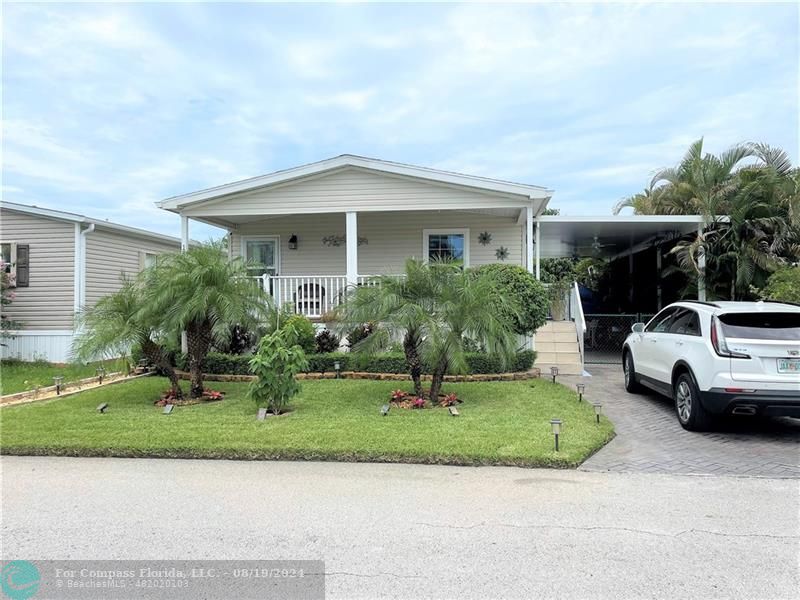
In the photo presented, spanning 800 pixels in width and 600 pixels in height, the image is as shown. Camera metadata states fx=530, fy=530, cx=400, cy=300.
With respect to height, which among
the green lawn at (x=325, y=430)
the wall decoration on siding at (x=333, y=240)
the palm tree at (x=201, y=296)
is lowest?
the green lawn at (x=325, y=430)

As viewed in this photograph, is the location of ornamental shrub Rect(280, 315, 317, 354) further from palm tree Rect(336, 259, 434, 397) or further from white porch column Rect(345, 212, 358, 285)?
palm tree Rect(336, 259, 434, 397)

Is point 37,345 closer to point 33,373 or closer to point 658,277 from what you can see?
point 33,373

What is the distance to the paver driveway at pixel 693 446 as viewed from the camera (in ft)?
17.4

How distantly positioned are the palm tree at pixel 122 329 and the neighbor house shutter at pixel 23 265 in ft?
23.7

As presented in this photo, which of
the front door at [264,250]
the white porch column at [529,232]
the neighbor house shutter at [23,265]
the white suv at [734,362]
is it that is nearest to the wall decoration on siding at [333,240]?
the front door at [264,250]

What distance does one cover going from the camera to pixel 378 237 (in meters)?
14.2

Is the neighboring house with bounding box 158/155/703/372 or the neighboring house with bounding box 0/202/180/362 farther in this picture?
the neighboring house with bounding box 0/202/180/362

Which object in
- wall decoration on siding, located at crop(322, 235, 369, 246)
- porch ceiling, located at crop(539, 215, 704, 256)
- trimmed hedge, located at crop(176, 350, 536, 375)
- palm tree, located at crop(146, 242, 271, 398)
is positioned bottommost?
→ trimmed hedge, located at crop(176, 350, 536, 375)

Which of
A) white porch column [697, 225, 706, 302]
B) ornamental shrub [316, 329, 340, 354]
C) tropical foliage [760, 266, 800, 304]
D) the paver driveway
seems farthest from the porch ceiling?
the paver driveway

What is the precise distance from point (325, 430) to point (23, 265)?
12.2 metres

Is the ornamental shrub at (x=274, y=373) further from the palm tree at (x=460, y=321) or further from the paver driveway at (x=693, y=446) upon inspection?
the paver driveway at (x=693, y=446)

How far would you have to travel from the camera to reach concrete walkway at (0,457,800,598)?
122 inches

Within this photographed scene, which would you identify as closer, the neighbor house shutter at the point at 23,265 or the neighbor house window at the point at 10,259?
the neighbor house window at the point at 10,259

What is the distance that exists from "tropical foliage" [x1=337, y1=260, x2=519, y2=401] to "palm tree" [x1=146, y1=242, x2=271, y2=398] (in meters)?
1.67
